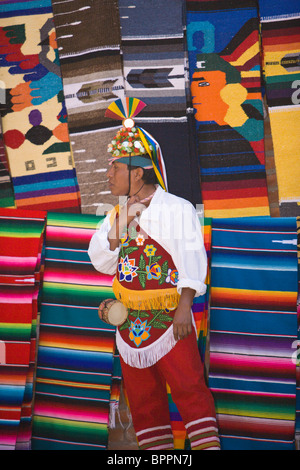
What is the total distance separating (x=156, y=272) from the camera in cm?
219

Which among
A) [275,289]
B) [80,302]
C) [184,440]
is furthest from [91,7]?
[184,440]

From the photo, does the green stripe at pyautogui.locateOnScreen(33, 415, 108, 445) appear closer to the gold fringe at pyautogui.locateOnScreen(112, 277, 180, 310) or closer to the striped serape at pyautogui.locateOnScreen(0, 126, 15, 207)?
the gold fringe at pyautogui.locateOnScreen(112, 277, 180, 310)

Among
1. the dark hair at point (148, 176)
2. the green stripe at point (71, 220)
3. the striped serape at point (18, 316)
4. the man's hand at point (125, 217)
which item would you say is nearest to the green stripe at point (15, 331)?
the striped serape at point (18, 316)

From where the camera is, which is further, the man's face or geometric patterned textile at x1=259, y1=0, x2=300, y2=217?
geometric patterned textile at x1=259, y1=0, x2=300, y2=217

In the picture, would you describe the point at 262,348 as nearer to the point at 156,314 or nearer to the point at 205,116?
the point at 156,314

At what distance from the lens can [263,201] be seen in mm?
2908

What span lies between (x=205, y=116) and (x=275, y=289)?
1188 mm

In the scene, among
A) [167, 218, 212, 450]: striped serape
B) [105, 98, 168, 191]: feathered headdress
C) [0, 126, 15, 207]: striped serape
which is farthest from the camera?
[0, 126, 15, 207]: striped serape

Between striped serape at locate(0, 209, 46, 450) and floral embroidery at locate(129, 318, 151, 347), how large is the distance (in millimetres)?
955

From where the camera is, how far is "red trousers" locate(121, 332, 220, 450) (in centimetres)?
209

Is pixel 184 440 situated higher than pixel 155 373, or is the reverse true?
pixel 155 373

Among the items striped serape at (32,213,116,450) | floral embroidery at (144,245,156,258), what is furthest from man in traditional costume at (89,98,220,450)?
striped serape at (32,213,116,450)

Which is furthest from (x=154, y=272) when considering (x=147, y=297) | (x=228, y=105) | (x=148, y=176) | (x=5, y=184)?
(x=5, y=184)

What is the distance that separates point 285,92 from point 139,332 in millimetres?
1771
